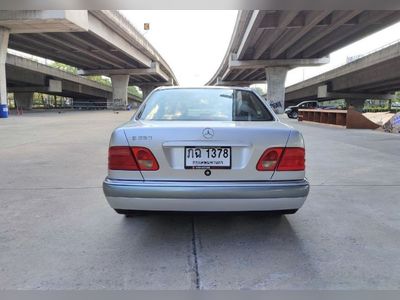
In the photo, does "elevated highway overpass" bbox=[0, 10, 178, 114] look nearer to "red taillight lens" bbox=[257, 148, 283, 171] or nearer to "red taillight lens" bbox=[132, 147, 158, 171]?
"red taillight lens" bbox=[132, 147, 158, 171]

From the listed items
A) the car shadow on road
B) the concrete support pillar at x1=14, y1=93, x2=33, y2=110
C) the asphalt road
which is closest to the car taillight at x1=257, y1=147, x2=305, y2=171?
the car shadow on road

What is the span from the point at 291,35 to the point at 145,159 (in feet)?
109

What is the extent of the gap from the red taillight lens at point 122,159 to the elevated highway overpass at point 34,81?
42271mm

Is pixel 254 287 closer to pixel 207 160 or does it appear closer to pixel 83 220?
pixel 207 160

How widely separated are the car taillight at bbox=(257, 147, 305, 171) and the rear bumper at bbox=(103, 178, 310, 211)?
142 millimetres

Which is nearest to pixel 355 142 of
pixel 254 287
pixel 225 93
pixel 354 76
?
pixel 225 93

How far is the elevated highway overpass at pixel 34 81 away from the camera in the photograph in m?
45.2

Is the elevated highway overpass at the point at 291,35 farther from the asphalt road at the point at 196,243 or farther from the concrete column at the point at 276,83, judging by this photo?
the asphalt road at the point at 196,243

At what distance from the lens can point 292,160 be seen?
3424mm

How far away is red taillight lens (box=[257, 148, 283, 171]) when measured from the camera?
336 cm

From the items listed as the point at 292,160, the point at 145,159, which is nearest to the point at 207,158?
the point at 145,159

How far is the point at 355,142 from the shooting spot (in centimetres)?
1195

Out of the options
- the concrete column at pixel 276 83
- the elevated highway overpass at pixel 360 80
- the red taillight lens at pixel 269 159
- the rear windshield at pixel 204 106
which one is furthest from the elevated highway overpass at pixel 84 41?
the red taillight lens at pixel 269 159

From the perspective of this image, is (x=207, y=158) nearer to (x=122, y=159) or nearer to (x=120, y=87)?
(x=122, y=159)
